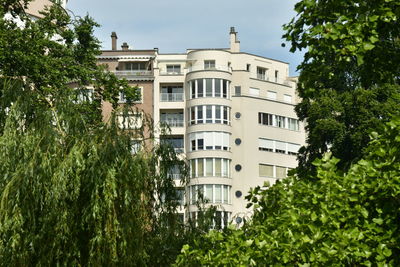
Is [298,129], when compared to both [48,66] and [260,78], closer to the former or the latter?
[260,78]

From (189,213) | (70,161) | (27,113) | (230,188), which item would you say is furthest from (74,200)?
(230,188)

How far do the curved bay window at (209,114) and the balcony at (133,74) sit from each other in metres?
5.66

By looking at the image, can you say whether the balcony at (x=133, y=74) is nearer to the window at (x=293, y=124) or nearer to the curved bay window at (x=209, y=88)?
the curved bay window at (x=209, y=88)

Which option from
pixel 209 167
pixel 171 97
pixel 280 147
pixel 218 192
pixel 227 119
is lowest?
pixel 218 192

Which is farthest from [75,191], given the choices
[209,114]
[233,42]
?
[233,42]

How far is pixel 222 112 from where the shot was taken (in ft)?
229

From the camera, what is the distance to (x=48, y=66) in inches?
1118

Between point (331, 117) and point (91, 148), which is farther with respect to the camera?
point (331, 117)

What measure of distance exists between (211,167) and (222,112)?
206 inches

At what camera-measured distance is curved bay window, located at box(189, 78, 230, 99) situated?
70.0m

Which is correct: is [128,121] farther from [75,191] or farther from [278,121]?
[278,121]

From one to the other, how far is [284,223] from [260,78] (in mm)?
63250

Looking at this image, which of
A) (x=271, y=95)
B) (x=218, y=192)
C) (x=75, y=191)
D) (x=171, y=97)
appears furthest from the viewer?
(x=271, y=95)

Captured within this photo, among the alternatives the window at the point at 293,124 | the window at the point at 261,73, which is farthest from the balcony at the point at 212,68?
the window at the point at 293,124
